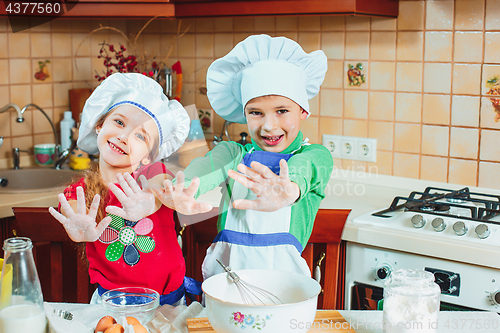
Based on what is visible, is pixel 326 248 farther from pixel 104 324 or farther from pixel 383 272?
pixel 104 324

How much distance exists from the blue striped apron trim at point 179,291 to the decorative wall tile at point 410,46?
3.33 feet

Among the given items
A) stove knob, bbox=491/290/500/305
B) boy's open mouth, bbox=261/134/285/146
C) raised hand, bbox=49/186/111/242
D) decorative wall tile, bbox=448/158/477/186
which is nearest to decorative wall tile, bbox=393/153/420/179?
decorative wall tile, bbox=448/158/477/186

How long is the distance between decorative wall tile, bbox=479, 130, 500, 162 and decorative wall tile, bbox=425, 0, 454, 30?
340 millimetres

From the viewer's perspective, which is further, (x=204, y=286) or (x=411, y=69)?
(x=411, y=69)

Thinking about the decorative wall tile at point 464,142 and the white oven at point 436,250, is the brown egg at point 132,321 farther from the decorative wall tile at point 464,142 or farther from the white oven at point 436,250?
the decorative wall tile at point 464,142

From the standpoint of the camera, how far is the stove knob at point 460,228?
3.90 ft

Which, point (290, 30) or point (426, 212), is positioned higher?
point (290, 30)

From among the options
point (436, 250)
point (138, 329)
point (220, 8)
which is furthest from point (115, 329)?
point (220, 8)

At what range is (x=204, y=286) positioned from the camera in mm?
774

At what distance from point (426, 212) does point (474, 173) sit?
14.2 inches

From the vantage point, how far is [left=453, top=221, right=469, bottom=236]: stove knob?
1188mm

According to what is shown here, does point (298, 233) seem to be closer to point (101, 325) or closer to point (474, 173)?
point (101, 325)

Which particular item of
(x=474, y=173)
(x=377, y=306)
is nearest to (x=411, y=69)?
(x=474, y=173)

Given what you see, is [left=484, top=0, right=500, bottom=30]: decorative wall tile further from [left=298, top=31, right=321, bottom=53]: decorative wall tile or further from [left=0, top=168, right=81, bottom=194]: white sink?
[left=0, top=168, right=81, bottom=194]: white sink
